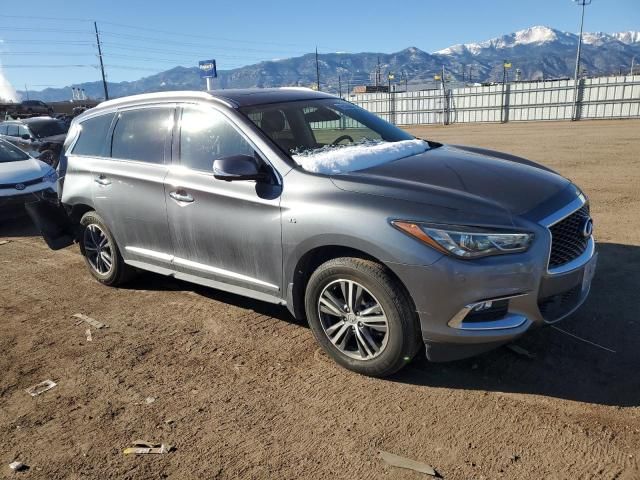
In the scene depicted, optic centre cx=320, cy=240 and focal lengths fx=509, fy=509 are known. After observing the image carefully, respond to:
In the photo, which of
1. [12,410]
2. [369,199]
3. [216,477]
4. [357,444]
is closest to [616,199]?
[369,199]

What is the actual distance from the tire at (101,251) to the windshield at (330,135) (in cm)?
214

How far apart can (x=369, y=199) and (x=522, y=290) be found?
40.4 inches

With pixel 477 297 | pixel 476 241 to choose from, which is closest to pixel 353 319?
pixel 477 297

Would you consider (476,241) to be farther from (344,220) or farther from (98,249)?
(98,249)

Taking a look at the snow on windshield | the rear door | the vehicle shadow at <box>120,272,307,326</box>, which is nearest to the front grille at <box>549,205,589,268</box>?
the snow on windshield

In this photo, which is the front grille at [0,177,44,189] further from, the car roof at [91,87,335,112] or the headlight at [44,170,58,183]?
the car roof at [91,87,335,112]

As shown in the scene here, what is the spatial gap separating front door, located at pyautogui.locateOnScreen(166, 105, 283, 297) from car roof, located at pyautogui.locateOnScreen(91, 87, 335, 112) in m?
0.13

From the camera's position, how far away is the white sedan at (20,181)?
27.4 feet

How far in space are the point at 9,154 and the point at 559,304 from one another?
9.60 meters

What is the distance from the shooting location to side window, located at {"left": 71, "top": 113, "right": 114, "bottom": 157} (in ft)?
16.6

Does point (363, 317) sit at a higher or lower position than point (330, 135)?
lower

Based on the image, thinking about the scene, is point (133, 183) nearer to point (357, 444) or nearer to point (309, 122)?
point (309, 122)

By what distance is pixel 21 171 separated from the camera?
8727mm

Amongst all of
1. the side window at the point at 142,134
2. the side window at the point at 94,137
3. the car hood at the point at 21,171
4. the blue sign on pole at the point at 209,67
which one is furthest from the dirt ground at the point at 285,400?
the blue sign on pole at the point at 209,67
